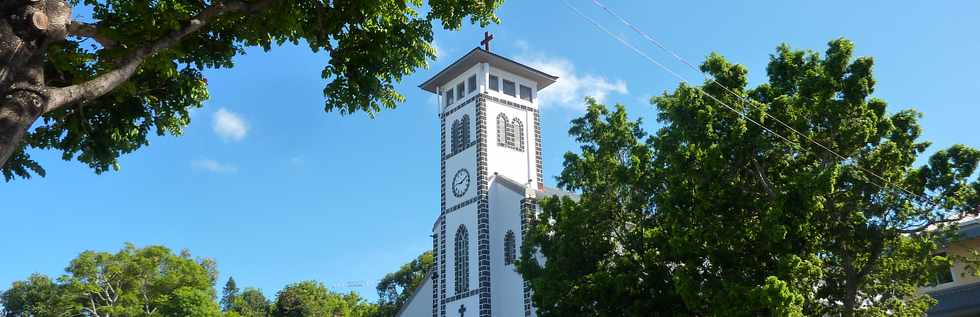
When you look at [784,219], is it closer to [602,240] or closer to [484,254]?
[602,240]

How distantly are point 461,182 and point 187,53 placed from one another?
23.2m

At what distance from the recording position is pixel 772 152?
671 inches

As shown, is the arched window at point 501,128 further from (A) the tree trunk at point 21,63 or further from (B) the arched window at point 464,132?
(A) the tree trunk at point 21,63

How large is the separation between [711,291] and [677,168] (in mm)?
2636

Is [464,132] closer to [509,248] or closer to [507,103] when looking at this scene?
[507,103]

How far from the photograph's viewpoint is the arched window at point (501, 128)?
3438 centimetres

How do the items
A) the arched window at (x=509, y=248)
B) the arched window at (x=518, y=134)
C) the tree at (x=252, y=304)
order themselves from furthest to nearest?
1. the tree at (x=252, y=304)
2. the arched window at (x=518, y=134)
3. the arched window at (x=509, y=248)

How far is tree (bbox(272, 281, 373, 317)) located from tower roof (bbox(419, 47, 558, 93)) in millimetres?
24192

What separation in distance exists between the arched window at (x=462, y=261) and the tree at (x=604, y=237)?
8656mm

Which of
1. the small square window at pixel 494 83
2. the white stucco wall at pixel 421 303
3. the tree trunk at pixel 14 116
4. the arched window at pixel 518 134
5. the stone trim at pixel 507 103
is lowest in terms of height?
the tree trunk at pixel 14 116

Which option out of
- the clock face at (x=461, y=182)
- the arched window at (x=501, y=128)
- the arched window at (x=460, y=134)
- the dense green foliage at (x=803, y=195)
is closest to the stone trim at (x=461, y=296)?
the clock face at (x=461, y=182)

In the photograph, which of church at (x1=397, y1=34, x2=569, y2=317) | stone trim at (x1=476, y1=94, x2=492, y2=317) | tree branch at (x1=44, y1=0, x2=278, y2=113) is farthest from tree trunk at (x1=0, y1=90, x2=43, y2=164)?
stone trim at (x1=476, y1=94, x2=492, y2=317)

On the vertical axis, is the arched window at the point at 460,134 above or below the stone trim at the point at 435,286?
above

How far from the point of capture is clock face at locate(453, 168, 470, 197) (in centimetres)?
3372
